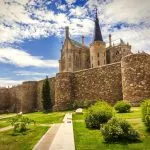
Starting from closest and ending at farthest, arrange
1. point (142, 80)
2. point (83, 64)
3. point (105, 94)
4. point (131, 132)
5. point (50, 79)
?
point (131, 132) → point (142, 80) → point (105, 94) → point (50, 79) → point (83, 64)

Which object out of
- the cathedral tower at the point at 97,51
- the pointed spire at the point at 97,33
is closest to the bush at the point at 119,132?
the cathedral tower at the point at 97,51

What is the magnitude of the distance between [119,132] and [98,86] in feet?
77.8

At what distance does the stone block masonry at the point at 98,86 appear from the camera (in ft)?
101

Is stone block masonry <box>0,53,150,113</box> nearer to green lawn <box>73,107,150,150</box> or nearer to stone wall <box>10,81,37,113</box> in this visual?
stone wall <box>10,81,37,113</box>

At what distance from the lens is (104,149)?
489 inches

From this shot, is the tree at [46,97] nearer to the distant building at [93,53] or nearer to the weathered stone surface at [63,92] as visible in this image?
the weathered stone surface at [63,92]

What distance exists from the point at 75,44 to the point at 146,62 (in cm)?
5103

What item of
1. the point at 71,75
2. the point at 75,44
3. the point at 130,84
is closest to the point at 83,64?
the point at 75,44

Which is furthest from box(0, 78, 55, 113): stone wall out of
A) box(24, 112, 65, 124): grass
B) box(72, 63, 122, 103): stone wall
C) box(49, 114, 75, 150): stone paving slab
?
box(49, 114, 75, 150): stone paving slab

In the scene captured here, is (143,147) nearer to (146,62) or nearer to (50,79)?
(146,62)

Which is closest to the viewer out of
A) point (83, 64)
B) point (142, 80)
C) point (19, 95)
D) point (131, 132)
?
point (131, 132)

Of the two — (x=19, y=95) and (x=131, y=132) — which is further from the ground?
(x=19, y=95)

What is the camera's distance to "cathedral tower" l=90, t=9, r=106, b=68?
75500 mm

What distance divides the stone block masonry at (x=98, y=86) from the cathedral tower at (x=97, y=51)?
24571 millimetres
